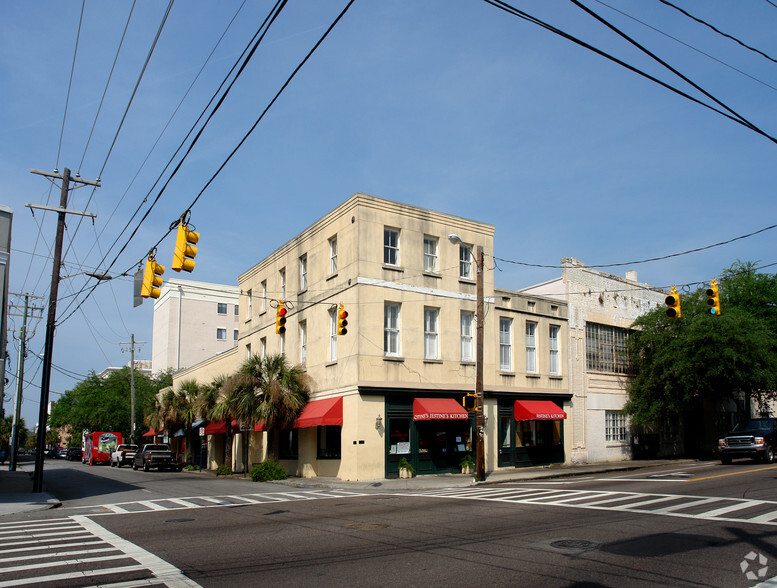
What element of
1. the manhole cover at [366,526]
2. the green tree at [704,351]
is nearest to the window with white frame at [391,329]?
the manhole cover at [366,526]

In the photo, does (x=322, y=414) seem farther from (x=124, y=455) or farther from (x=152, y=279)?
(x=124, y=455)

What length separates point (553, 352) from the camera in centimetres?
3409

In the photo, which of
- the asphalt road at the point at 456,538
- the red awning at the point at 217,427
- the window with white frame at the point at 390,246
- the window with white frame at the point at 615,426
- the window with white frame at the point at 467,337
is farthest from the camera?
the red awning at the point at 217,427

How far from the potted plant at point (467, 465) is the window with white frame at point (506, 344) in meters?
4.97

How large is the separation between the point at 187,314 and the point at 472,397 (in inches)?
2505

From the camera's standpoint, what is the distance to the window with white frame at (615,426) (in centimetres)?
3578

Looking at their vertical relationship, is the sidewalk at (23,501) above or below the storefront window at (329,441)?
below

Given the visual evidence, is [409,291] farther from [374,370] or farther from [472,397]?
[472,397]

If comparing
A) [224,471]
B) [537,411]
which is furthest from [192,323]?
[537,411]

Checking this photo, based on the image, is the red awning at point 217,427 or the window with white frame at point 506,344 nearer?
the window with white frame at point 506,344

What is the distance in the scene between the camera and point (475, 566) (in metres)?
8.89

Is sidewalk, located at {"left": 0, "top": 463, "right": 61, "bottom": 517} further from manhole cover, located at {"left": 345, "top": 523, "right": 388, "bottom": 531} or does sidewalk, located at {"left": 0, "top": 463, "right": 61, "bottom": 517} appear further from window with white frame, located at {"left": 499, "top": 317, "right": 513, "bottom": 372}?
window with white frame, located at {"left": 499, "top": 317, "right": 513, "bottom": 372}

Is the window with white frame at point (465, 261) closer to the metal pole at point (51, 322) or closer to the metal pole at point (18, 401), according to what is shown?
the metal pole at point (51, 322)

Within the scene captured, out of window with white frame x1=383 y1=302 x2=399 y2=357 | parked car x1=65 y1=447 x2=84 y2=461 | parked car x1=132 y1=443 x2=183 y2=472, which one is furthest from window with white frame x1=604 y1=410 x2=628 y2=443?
parked car x1=65 y1=447 x2=84 y2=461
